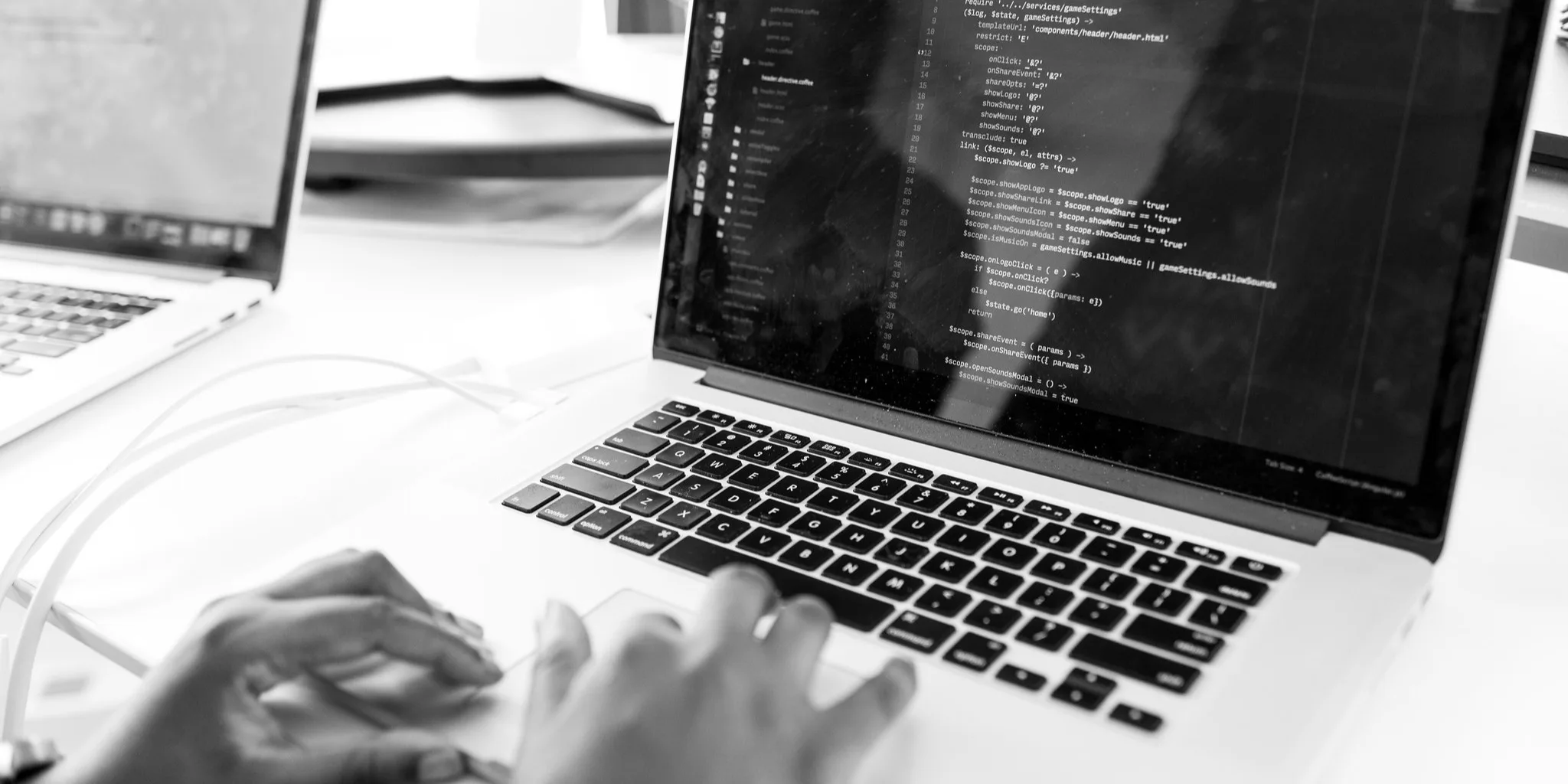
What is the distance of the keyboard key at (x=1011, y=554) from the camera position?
53 centimetres

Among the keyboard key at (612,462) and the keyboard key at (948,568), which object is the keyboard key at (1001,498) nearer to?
the keyboard key at (948,568)

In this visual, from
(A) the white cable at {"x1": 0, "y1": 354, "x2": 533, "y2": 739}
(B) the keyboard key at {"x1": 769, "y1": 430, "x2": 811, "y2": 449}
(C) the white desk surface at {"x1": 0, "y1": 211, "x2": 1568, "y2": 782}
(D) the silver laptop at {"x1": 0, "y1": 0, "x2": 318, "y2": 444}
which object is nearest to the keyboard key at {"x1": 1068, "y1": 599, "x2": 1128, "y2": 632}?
(C) the white desk surface at {"x1": 0, "y1": 211, "x2": 1568, "y2": 782}

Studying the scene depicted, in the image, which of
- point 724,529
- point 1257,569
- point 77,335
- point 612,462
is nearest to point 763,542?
point 724,529

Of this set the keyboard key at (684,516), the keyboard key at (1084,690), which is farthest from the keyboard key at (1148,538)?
the keyboard key at (684,516)

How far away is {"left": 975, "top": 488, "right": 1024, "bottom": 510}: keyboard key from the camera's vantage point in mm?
580

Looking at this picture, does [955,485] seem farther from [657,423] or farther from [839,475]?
[657,423]

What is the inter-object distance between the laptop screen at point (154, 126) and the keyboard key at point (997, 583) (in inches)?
25.6

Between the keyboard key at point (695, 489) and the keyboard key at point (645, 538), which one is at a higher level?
the keyboard key at point (695, 489)

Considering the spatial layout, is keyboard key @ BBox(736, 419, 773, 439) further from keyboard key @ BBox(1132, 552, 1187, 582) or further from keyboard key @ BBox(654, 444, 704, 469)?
keyboard key @ BBox(1132, 552, 1187, 582)

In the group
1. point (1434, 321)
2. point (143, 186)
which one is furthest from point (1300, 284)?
point (143, 186)

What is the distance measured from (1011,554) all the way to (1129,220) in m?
0.19

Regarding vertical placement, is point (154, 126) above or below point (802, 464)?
above

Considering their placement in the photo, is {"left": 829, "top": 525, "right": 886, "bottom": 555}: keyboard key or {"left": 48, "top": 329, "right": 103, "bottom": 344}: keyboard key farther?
{"left": 48, "top": 329, "right": 103, "bottom": 344}: keyboard key

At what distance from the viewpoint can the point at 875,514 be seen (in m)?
0.58
